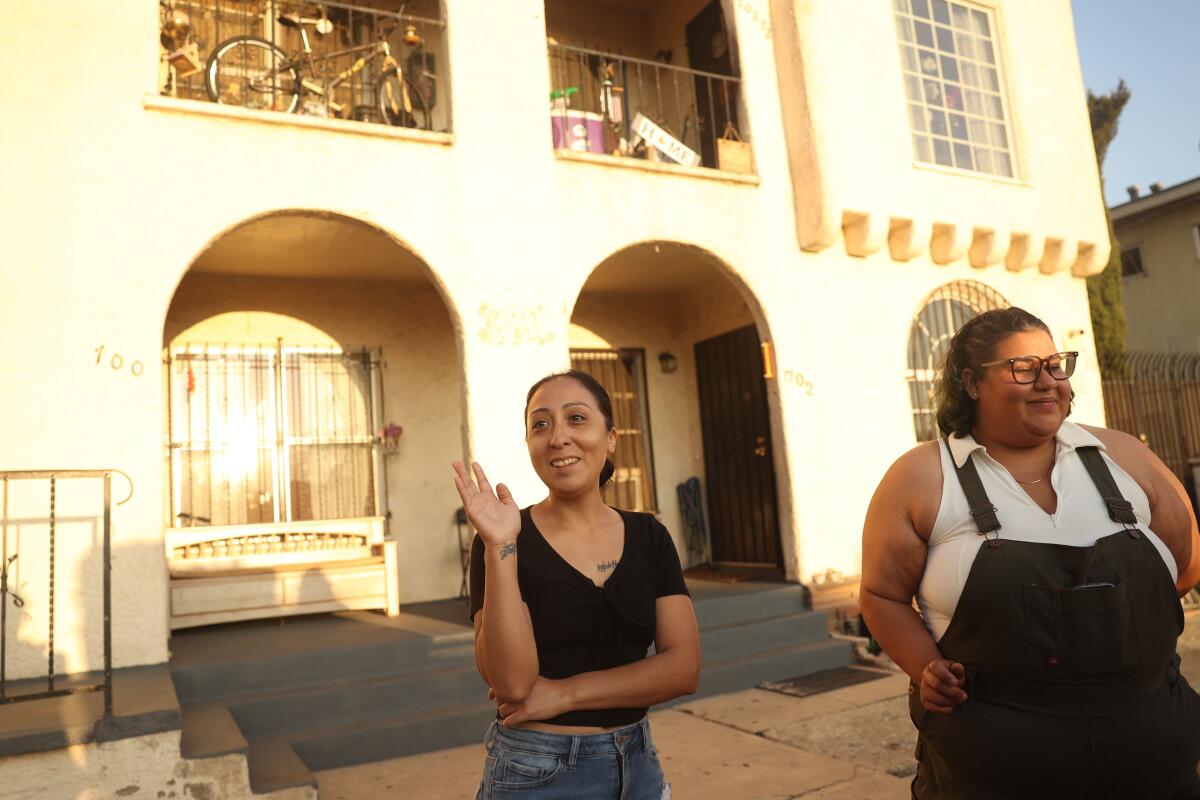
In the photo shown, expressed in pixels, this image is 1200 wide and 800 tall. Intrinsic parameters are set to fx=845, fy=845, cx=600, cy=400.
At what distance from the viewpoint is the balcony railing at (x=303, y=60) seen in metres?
6.31

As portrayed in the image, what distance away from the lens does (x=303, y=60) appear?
21.5 feet

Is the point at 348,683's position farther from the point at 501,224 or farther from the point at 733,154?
the point at 733,154

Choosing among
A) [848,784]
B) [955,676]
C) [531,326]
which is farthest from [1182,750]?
[531,326]

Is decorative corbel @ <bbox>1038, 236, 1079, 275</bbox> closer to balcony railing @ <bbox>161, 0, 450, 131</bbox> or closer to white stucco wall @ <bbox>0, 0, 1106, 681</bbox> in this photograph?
white stucco wall @ <bbox>0, 0, 1106, 681</bbox>

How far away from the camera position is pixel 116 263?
205 inches

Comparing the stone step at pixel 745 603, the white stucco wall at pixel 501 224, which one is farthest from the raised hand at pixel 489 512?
the stone step at pixel 745 603

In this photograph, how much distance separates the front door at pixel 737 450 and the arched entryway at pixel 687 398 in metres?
0.01

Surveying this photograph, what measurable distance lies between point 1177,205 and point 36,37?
18.8m

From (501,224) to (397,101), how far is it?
1.49 meters

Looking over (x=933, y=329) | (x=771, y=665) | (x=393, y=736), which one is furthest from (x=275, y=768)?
(x=933, y=329)

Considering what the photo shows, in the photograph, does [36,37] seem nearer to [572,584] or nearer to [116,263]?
[116,263]

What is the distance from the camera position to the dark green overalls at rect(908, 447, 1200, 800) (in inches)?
64.6

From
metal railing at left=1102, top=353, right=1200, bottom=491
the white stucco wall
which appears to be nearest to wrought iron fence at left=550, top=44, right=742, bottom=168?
the white stucco wall

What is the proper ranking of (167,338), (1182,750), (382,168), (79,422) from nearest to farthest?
(1182,750), (79,422), (382,168), (167,338)
